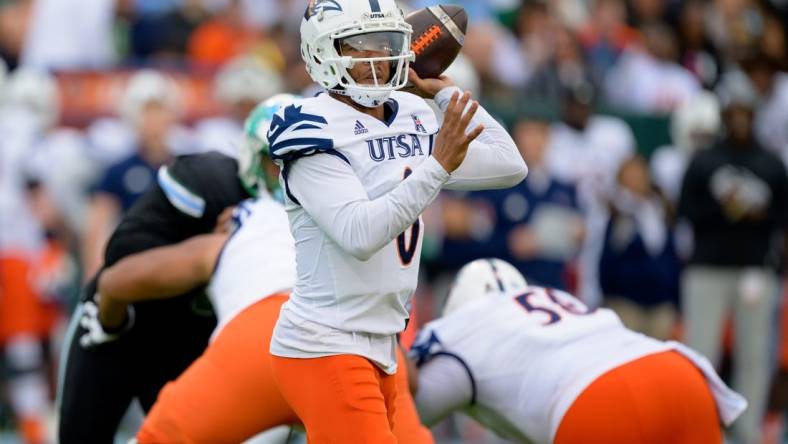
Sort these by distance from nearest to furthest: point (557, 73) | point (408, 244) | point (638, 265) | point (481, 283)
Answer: point (408, 244) < point (481, 283) < point (638, 265) < point (557, 73)

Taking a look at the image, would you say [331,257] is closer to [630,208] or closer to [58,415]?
[58,415]

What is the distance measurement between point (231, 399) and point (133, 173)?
404 cm

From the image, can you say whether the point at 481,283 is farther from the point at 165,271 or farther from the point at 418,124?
the point at 418,124

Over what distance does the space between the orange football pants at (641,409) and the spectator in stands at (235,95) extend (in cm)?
301

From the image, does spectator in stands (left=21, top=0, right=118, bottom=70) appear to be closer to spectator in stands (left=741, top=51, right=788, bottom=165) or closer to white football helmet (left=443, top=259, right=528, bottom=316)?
spectator in stands (left=741, top=51, right=788, bottom=165)

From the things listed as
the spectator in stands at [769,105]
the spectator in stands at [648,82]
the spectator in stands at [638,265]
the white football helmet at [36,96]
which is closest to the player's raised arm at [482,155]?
the spectator in stands at [638,265]

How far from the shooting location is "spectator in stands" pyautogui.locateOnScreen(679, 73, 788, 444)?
782 cm

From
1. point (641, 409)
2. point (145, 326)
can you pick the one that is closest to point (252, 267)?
point (145, 326)

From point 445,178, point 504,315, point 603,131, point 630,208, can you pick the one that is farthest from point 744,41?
point 445,178

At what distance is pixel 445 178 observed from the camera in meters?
3.32

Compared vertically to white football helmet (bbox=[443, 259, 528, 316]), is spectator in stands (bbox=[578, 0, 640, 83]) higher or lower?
lower

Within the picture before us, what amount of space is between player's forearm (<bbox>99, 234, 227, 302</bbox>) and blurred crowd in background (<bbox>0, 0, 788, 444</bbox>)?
271 cm

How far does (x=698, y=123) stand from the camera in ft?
29.1

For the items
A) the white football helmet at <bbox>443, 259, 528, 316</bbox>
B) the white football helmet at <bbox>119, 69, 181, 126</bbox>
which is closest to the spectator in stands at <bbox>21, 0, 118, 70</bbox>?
the white football helmet at <bbox>119, 69, 181, 126</bbox>
